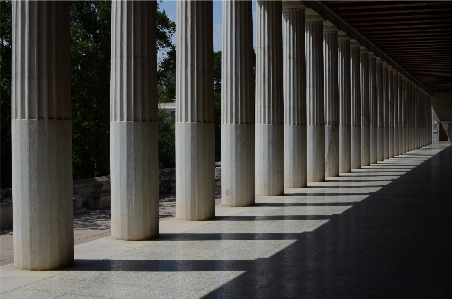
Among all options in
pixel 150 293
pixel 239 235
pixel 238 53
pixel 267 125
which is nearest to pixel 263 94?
pixel 267 125

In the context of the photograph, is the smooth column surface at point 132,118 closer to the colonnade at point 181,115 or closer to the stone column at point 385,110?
the colonnade at point 181,115

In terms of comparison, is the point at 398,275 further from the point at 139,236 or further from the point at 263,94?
the point at 263,94

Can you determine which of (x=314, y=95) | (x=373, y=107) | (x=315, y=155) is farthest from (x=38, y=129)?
(x=373, y=107)

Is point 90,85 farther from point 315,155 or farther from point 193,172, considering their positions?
point 193,172

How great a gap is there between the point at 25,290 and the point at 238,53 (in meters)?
12.7

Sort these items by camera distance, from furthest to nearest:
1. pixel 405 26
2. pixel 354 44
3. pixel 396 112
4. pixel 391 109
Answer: pixel 396 112 < pixel 391 109 < pixel 354 44 < pixel 405 26

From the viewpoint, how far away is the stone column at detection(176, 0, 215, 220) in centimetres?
1850

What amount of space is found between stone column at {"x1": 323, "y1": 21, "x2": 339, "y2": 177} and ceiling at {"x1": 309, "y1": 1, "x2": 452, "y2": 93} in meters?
1.40

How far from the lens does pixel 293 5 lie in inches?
1134

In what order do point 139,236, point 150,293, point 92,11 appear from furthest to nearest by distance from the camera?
point 92,11 < point 139,236 < point 150,293

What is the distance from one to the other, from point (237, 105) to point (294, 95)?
8022 millimetres

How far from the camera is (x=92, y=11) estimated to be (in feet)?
139

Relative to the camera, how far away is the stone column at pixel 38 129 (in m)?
12.1

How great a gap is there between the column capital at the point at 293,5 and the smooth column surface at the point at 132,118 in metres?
14.1
